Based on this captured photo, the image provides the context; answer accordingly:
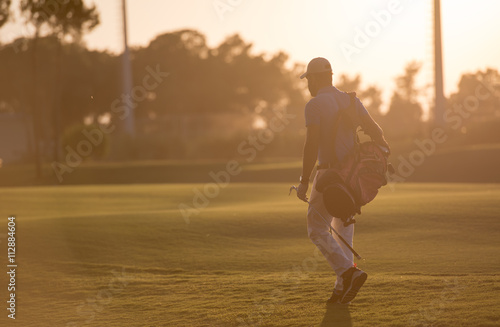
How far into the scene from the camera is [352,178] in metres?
7.19

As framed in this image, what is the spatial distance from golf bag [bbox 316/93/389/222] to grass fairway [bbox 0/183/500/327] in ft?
3.06

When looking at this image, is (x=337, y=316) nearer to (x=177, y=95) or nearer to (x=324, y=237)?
(x=324, y=237)

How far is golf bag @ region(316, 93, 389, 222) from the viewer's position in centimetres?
712

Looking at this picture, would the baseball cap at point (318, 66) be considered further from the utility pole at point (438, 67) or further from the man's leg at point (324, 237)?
the utility pole at point (438, 67)

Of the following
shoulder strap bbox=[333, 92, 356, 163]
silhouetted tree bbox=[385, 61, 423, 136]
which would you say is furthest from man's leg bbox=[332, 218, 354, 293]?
silhouetted tree bbox=[385, 61, 423, 136]

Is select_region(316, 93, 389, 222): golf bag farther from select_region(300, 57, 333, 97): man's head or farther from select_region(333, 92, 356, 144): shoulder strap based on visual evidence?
select_region(300, 57, 333, 97): man's head

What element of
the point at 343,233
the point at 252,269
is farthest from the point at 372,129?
the point at 252,269

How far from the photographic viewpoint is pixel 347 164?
23.8 ft

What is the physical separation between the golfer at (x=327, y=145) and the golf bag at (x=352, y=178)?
0.07m

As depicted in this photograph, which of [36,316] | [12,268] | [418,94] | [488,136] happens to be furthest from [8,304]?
[418,94]

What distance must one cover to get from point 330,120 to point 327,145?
0.23 m

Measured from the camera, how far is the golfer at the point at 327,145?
7.21 m

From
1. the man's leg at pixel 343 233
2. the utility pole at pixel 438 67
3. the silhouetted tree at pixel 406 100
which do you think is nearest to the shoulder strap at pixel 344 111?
the man's leg at pixel 343 233

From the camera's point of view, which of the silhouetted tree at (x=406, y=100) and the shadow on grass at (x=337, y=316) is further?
the silhouetted tree at (x=406, y=100)
